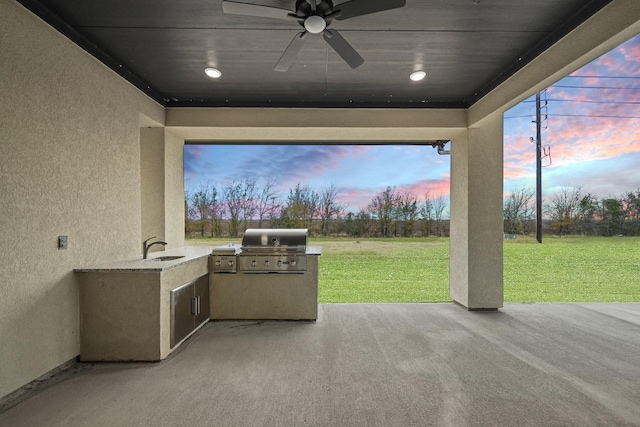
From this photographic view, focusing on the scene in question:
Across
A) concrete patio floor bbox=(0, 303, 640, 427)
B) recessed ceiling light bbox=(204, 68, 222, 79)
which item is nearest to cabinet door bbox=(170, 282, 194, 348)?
concrete patio floor bbox=(0, 303, 640, 427)

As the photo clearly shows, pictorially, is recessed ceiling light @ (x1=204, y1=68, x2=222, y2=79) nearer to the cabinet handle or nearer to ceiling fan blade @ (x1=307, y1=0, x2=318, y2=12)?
ceiling fan blade @ (x1=307, y1=0, x2=318, y2=12)

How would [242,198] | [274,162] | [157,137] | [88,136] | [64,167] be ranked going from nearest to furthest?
[64,167]
[88,136]
[157,137]
[242,198]
[274,162]

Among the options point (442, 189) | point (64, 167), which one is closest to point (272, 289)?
point (64, 167)

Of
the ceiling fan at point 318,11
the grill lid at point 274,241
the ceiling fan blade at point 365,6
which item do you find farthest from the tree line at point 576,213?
the ceiling fan blade at point 365,6

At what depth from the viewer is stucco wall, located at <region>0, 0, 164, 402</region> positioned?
197cm

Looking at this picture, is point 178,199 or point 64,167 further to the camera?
point 178,199

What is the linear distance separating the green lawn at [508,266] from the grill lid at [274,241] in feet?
6.10

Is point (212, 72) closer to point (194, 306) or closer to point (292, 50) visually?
point (292, 50)

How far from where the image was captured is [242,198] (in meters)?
5.79

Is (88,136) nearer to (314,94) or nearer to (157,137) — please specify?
(157,137)

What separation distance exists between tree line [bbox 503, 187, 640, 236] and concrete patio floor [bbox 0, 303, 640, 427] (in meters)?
3.17

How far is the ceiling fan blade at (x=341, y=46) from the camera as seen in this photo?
2166mm

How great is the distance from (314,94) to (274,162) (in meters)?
3.10

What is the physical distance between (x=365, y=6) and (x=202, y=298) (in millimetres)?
3281
